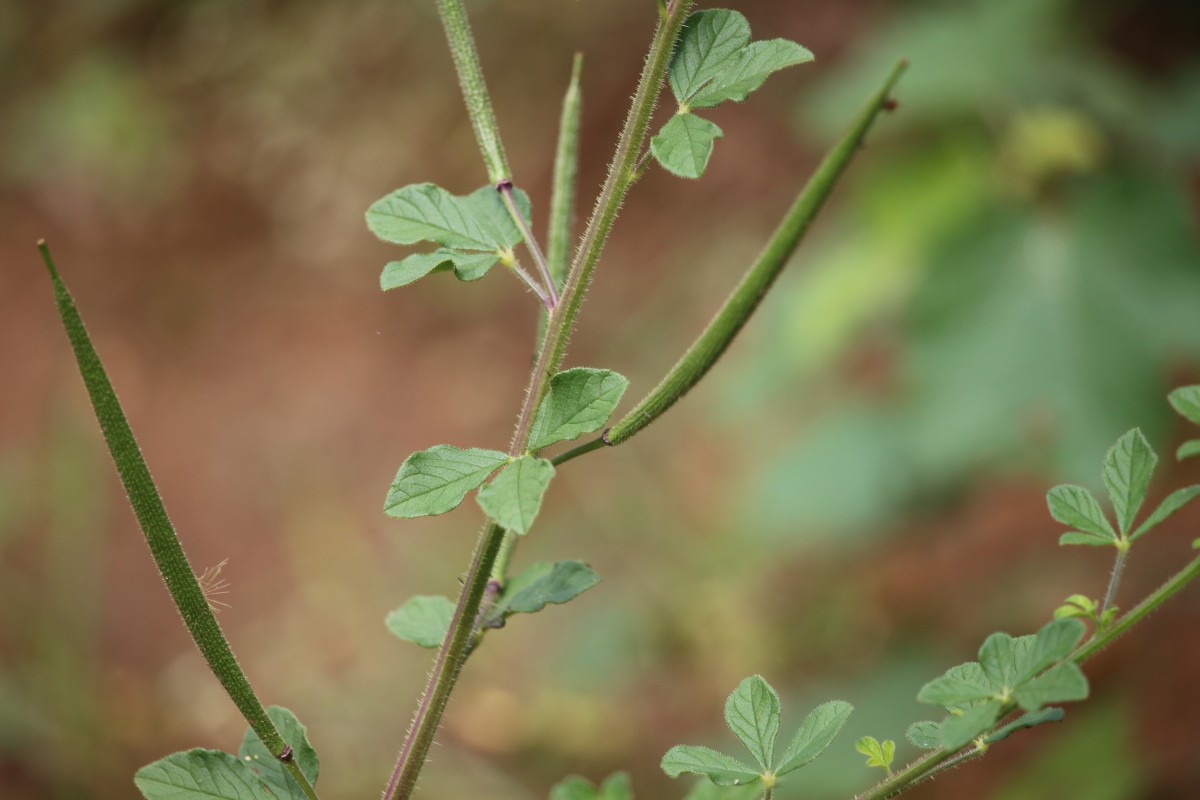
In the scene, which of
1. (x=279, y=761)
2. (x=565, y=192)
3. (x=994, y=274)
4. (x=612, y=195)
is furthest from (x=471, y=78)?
(x=994, y=274)

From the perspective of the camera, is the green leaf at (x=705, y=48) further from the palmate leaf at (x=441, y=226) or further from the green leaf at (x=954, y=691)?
the green leaf at (x=954, y=691)

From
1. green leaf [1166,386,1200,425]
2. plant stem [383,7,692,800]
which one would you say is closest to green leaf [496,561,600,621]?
plant stem [383,7,692,800]

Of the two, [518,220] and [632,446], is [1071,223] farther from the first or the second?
[518,220]

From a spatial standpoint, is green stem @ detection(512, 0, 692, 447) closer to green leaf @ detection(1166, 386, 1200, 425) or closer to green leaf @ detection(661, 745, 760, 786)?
green leaf @ detection(661, 745, 760, 786)

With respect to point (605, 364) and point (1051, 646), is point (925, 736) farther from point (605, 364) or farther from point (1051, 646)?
point (605, 364)

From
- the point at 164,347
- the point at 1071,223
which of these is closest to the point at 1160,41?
the point at 1071,223
